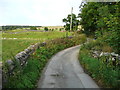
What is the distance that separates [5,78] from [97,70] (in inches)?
181

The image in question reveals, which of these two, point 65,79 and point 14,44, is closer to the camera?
point 65,79

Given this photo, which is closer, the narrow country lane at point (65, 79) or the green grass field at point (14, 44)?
the narrow country lane at point (65, 79)

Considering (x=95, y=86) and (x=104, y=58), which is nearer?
(x=95, y=86)

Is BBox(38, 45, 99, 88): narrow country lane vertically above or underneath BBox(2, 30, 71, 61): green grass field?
underneath

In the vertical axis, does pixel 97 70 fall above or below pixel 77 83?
above

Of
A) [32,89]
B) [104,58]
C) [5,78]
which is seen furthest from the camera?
[104,58]

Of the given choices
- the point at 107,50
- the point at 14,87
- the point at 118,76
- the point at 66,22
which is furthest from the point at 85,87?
the point at 66,22

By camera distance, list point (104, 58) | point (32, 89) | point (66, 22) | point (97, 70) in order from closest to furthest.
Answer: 1. point (32, 89)
2. point (97, 70)
3. point (104, 58)
4. point (66, 22)

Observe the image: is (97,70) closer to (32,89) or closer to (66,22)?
(32,89)

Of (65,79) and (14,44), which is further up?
(14,44)

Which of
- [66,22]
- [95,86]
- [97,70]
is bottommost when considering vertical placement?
[95,86]

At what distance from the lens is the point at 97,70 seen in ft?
24.9

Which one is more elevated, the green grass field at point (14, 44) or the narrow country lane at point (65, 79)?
the green grass field at point (14, 44)

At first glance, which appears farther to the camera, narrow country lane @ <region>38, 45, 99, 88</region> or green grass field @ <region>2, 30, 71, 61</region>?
green grass field @ <region>2, 30, 71, 61</region>
